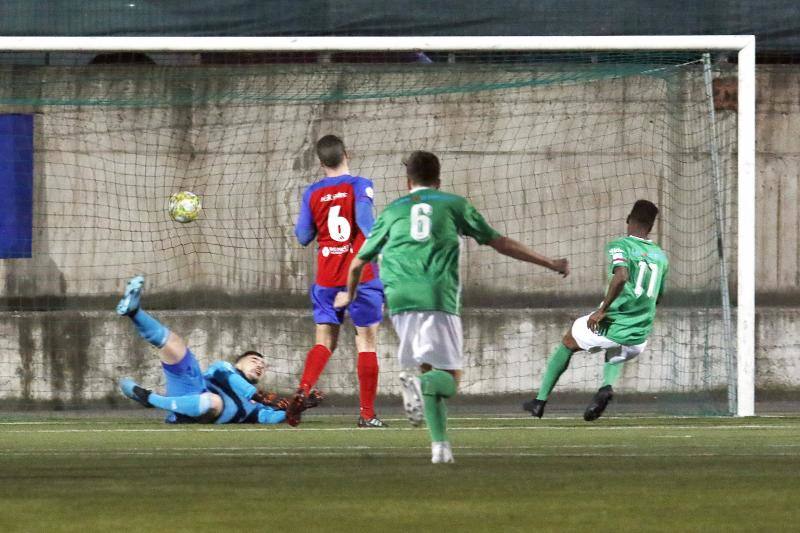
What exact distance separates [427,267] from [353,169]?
19.9ft

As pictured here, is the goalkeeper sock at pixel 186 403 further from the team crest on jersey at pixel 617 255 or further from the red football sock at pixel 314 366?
the team crest on jersey at pixel 617 255

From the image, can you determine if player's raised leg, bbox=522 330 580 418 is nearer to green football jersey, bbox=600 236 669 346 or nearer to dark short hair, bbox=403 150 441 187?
green football jersey, bbox=600 236 669 346

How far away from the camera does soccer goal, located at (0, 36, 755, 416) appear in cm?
1283

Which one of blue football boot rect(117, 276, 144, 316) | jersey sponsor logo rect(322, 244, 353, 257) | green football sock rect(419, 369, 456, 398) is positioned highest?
jersey sponsor logo rect(322, 244, 353, 257)

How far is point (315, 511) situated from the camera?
17.1ft

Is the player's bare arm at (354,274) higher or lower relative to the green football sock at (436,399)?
higher

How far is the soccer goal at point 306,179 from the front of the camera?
505 inches

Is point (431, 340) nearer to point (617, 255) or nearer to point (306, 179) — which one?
point (617, 255)

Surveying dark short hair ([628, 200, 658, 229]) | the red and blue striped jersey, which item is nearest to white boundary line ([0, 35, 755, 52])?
dark short hair ([628, 200, 658, 229])

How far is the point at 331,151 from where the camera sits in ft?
32.5

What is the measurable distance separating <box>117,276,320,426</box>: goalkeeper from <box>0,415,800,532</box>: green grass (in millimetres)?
775

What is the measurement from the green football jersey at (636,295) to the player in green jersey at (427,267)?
137 inches

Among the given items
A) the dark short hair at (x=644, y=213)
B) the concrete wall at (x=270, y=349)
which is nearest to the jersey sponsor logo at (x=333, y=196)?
the dark short hair at (x=644, y=213)

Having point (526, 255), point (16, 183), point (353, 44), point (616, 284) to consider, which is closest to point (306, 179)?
point (353, 44)
